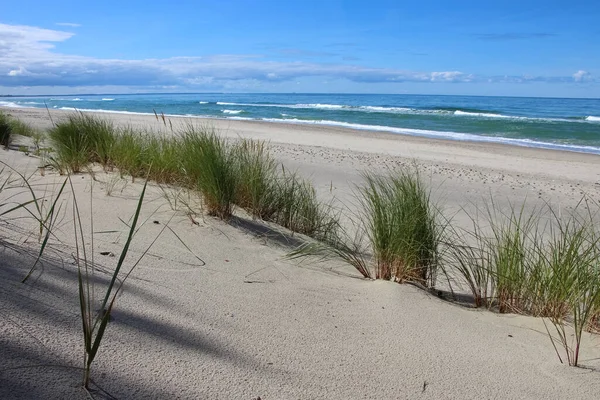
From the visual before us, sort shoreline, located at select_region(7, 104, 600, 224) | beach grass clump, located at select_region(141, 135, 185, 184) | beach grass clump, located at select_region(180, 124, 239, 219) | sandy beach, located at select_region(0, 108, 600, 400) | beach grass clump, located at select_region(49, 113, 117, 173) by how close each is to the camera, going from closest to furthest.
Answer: sandy beach, located at select_region(0, 108, 600, 400) → beach grass clump, located at select_region(180, 124, 239, 219) → beach grass clump, located at select_region(141, 135, 185, 184) → beach grass clump, located at select_region(49, 113, 117, 173) → shoreline, located at select_region(7, 104, 600, 224)

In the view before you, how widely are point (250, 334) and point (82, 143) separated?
5.30 metres

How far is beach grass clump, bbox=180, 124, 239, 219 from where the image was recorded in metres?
4.61

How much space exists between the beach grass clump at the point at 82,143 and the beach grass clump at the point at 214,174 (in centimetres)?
194

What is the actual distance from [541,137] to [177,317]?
25188 millimetres

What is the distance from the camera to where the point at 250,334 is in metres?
2.58

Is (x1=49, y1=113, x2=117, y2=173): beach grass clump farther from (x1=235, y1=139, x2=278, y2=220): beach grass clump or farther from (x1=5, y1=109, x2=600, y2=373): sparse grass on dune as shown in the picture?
(x1=235, y1=139, x2=278, y2=220): beach grass clump

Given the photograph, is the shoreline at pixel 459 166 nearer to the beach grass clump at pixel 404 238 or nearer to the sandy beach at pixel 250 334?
the beach grass clump at pixel 404 238

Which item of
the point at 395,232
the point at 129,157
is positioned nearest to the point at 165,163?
the point at 129,157

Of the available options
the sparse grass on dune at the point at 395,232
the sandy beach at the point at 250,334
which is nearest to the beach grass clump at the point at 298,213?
the sparse grass on dune at the point at 395,232

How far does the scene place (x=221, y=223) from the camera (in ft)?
15.0

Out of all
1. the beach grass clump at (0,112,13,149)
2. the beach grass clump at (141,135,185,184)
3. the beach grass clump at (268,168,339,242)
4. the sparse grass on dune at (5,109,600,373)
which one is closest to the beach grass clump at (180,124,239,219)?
the sparse grass on dune at (5,109,600,373)

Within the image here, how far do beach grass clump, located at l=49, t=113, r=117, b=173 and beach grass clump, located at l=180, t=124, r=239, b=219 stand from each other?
6.37 ft

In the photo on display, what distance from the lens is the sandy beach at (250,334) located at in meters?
2.07

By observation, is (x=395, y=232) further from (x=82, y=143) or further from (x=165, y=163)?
(x=82, y=143)
